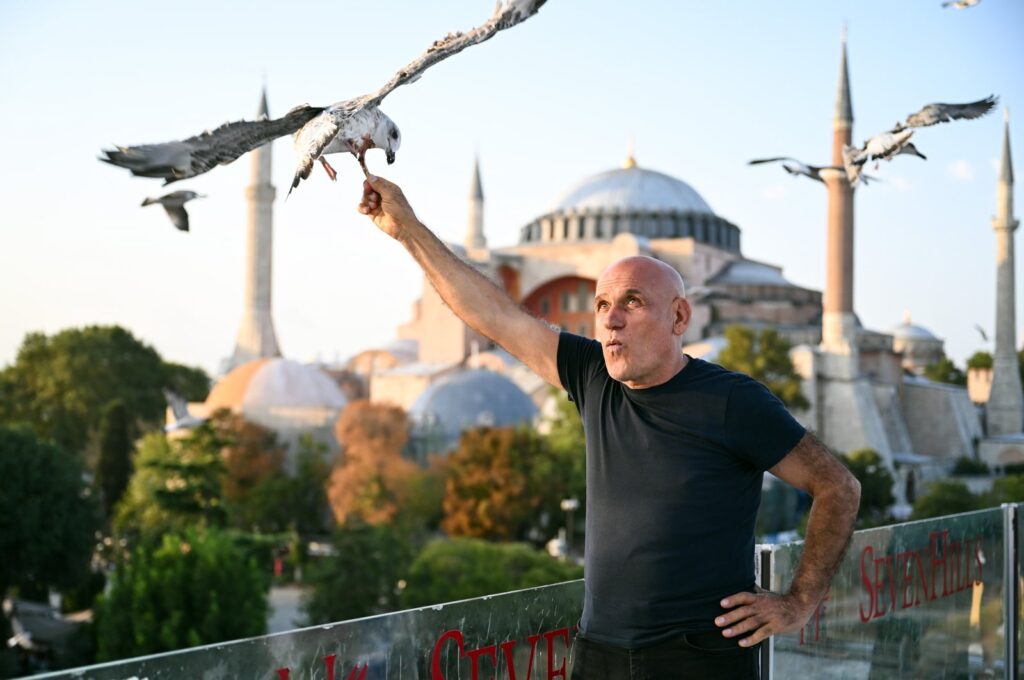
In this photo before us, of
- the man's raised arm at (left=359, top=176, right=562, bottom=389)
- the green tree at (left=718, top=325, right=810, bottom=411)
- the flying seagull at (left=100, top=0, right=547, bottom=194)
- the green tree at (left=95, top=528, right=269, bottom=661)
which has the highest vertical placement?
the green tree at (left=718, top=325, right=810, bottom=411)

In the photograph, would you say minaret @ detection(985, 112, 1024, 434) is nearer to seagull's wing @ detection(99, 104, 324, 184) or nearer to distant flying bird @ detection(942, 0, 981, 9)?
distant flying bird @ detection(942, 0, 981, 9)

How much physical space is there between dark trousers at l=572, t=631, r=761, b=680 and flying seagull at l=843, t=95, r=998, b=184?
3328 millimetres

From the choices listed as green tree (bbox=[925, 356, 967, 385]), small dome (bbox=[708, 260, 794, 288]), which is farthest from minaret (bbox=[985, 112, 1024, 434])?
green tree (bbox=[925, 356, 967, 385])

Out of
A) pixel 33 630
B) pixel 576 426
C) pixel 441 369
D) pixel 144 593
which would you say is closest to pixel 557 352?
pixel 144 593

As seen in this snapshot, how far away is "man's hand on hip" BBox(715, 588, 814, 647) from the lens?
2121 millimetres

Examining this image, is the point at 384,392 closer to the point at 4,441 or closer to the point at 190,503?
the point at 190,503

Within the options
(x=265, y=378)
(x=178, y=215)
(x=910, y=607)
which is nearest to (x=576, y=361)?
(x=178, y=215)

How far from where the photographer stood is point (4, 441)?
1964 centimetres

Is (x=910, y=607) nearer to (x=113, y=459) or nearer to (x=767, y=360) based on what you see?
(x=113, y=459)

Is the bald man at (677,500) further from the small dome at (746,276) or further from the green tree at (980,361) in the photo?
the green tree at (980,361)

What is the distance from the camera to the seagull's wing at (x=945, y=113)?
192 inches

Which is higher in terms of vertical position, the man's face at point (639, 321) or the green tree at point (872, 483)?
the man's face at point (639, 321)

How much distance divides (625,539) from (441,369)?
3316 centimetres

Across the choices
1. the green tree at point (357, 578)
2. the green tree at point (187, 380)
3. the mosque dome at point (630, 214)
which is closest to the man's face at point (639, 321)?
the green tree at point (357, 578)
